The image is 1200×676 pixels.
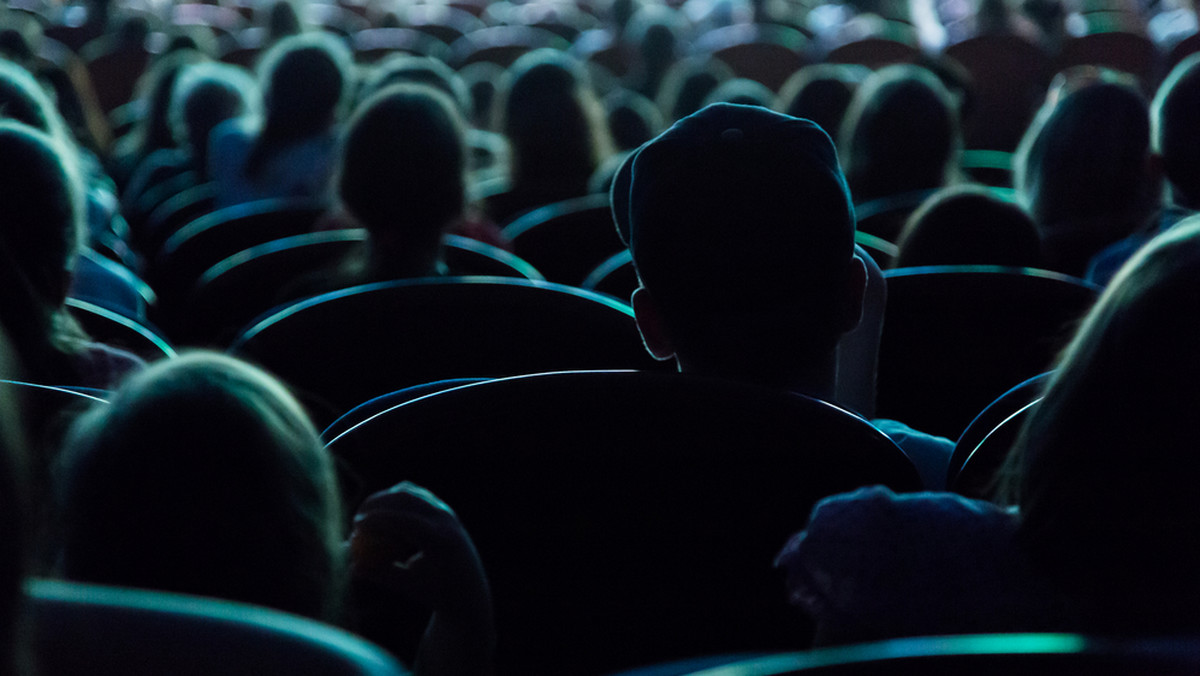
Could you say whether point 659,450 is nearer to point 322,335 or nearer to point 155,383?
point 155,383

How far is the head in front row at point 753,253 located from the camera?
5.38 feet

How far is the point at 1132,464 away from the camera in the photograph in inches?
42.1

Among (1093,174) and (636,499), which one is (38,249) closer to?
(636,499)

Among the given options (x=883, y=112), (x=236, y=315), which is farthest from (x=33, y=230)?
(x=883, y=112)

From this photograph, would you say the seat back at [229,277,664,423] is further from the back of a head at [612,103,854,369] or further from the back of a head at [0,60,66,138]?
the back of a head at [0,60,66,138]

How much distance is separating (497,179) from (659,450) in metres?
4.00

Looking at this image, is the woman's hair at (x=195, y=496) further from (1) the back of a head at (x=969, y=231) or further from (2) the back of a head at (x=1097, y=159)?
(2) the back of a head at (x=1097, y=159)

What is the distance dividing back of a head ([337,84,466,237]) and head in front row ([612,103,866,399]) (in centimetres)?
124

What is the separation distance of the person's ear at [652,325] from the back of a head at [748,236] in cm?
2

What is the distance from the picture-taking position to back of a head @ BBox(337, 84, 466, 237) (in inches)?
112

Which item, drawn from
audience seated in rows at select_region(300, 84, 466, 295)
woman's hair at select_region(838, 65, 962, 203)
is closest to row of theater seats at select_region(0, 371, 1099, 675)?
audience seated in rows at select_region(300, 84, 466, 295)

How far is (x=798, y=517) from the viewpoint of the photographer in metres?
1.27

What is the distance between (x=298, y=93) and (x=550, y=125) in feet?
2.84

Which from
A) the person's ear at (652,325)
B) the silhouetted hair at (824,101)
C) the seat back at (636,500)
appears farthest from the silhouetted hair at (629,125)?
the seat back at (636,500)
